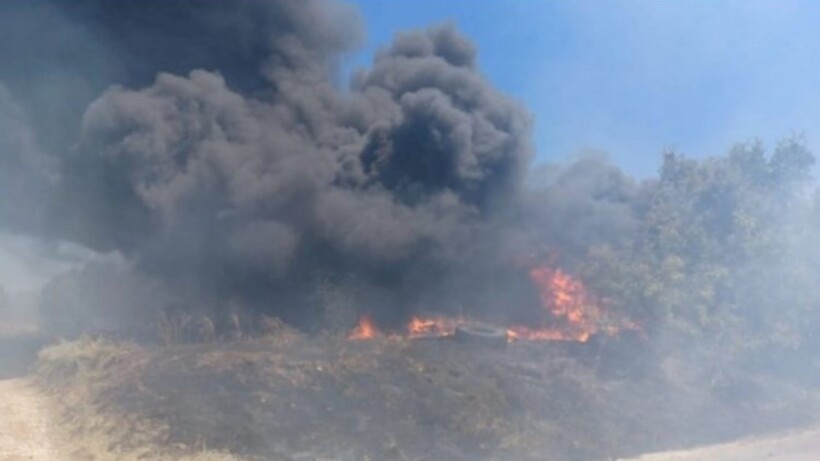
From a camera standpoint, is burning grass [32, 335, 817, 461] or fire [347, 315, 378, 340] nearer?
burning grass [32, 335, 817, 461]

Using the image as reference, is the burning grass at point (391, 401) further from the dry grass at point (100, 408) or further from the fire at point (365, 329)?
the fire at point (365, 329)

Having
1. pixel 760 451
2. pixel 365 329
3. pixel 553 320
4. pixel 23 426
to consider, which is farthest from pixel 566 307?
pixel 23 426

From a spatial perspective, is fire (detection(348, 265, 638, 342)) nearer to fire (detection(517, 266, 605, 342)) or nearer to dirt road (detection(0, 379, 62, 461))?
fire (detection(517, 266, 605, 342))

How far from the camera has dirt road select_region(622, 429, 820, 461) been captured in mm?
12375

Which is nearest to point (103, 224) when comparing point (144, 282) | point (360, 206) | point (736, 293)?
point (144, 282)

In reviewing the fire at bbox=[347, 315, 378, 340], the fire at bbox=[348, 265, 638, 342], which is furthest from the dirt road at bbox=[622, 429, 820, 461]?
the fire at bbox=[347, 315, 378, 340]

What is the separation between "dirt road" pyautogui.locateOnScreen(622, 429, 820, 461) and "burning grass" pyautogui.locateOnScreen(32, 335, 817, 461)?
1.36ft

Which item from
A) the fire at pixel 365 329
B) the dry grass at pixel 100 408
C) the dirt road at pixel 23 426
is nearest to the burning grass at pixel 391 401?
the dry grass at pixel 100 408

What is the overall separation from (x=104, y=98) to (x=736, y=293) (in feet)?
55.4

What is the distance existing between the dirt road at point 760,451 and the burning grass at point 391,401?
1.36ft

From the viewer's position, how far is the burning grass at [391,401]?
11.5m

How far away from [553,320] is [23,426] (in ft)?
42.4

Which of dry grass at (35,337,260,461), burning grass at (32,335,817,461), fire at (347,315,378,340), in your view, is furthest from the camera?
fire at (347,315,378,340)

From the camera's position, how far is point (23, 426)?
40.0 ft
